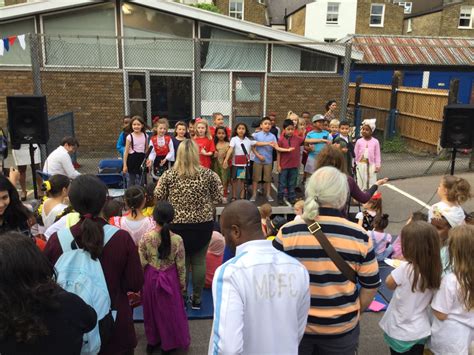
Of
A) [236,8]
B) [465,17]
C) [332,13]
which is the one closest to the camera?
[332,13]

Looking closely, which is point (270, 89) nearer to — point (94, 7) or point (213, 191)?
point (94, 7)

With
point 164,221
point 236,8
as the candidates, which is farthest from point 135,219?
point 236,8

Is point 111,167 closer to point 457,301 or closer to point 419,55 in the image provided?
point 457,301

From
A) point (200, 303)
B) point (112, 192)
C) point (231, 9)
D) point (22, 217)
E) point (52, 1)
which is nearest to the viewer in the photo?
point (22, 217)

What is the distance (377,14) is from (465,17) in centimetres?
640

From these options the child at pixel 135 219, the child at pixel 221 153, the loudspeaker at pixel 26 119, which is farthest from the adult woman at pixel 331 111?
the child at pixel 135 219

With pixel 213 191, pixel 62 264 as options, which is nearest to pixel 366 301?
pixel 62 264

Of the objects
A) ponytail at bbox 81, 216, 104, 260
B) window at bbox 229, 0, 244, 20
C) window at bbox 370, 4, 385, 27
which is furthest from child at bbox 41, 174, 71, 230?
window at bbox 370, 4, 385, 27

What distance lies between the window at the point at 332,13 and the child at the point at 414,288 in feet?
103

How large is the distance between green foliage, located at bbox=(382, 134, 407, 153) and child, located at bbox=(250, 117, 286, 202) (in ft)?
24.1

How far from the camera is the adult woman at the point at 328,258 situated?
2271 mm

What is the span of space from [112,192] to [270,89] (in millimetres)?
5908

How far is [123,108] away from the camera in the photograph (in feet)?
36.8

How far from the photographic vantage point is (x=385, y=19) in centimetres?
3222
